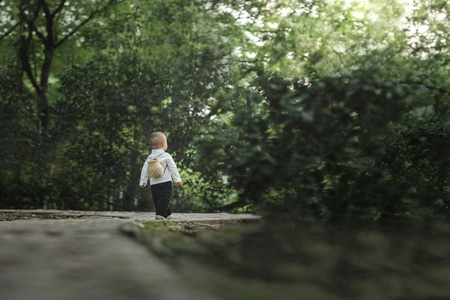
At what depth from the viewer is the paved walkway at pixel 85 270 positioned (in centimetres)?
297

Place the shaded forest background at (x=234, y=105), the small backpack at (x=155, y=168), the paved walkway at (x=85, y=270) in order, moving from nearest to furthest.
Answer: the paved walkway at (x=85, y=270) < the shaded forest background at (x=234, y=105) < the small backpack at (x=155, y=168)

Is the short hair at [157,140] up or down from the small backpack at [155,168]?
up

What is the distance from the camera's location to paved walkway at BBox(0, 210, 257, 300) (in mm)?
2971

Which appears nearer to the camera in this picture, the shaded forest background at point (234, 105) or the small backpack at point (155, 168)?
the shaded forest background at point (234, 105)

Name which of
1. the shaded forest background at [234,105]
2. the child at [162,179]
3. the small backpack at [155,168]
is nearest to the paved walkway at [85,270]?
the shaded forest background at [234,105]

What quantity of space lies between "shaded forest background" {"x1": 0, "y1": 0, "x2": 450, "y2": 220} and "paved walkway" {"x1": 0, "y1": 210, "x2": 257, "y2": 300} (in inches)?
105

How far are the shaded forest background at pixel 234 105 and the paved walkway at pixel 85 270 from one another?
8.77 feet

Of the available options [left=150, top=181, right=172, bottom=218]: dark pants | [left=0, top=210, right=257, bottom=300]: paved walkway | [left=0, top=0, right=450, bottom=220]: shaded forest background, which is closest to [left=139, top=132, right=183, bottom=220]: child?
[left=150, top=181, right=172, bottom=218]: dark pants

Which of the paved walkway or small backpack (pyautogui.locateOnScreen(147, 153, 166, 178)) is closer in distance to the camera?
the paved walkway

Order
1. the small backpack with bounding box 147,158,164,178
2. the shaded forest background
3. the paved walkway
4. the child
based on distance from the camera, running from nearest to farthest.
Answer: the paved walkway, the shaded forest background, the small backpack with bounding box 147,158,164,178, the child

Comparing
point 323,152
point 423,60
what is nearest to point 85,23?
point 423,60

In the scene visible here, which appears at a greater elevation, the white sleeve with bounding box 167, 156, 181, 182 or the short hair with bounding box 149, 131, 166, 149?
the short hair with bounding box 149, 131, 166, 149

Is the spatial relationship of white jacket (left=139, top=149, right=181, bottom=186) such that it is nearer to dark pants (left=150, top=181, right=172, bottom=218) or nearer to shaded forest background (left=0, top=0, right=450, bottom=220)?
dark pants (left=150, top=181, right=172, bottom=218)

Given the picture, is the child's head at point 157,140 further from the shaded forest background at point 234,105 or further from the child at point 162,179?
the shaded forest background at point 234,105
